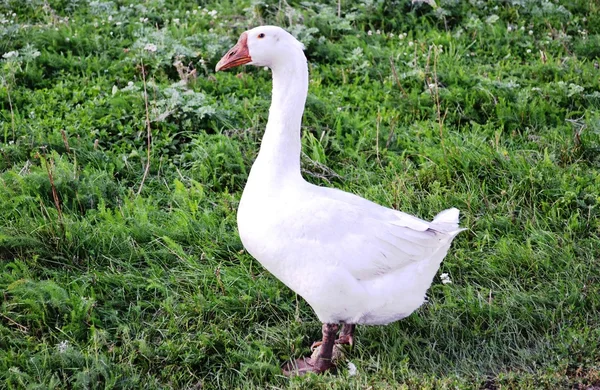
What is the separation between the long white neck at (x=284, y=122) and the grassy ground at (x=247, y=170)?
0.84 meters

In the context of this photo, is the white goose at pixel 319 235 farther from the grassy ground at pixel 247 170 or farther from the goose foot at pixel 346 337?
the grassy ground at pixel 247 170

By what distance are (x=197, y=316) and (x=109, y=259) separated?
675 mm

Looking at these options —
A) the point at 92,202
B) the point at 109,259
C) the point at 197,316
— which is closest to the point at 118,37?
the point at 92,202

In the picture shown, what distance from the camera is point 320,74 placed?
6.21 meters

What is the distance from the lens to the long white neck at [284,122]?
3.62 m

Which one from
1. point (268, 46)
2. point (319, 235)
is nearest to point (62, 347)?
point (319, 235)

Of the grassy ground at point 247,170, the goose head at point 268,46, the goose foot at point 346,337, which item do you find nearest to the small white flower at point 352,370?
the grassy ground at point 247,170

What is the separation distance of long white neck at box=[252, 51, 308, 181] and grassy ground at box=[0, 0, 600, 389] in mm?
840

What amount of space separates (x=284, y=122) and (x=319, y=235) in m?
0.59

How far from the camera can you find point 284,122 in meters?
3.64

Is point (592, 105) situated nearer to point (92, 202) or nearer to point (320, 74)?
point (320, 74)

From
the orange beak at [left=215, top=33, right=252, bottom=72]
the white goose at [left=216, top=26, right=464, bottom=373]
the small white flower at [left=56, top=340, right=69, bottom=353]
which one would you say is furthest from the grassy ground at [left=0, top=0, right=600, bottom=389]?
the orange beak at [left=215, top=33, right=252, bottom=72]

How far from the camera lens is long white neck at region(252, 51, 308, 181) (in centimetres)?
362

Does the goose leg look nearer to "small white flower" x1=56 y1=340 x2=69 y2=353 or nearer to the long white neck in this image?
the long white neck
